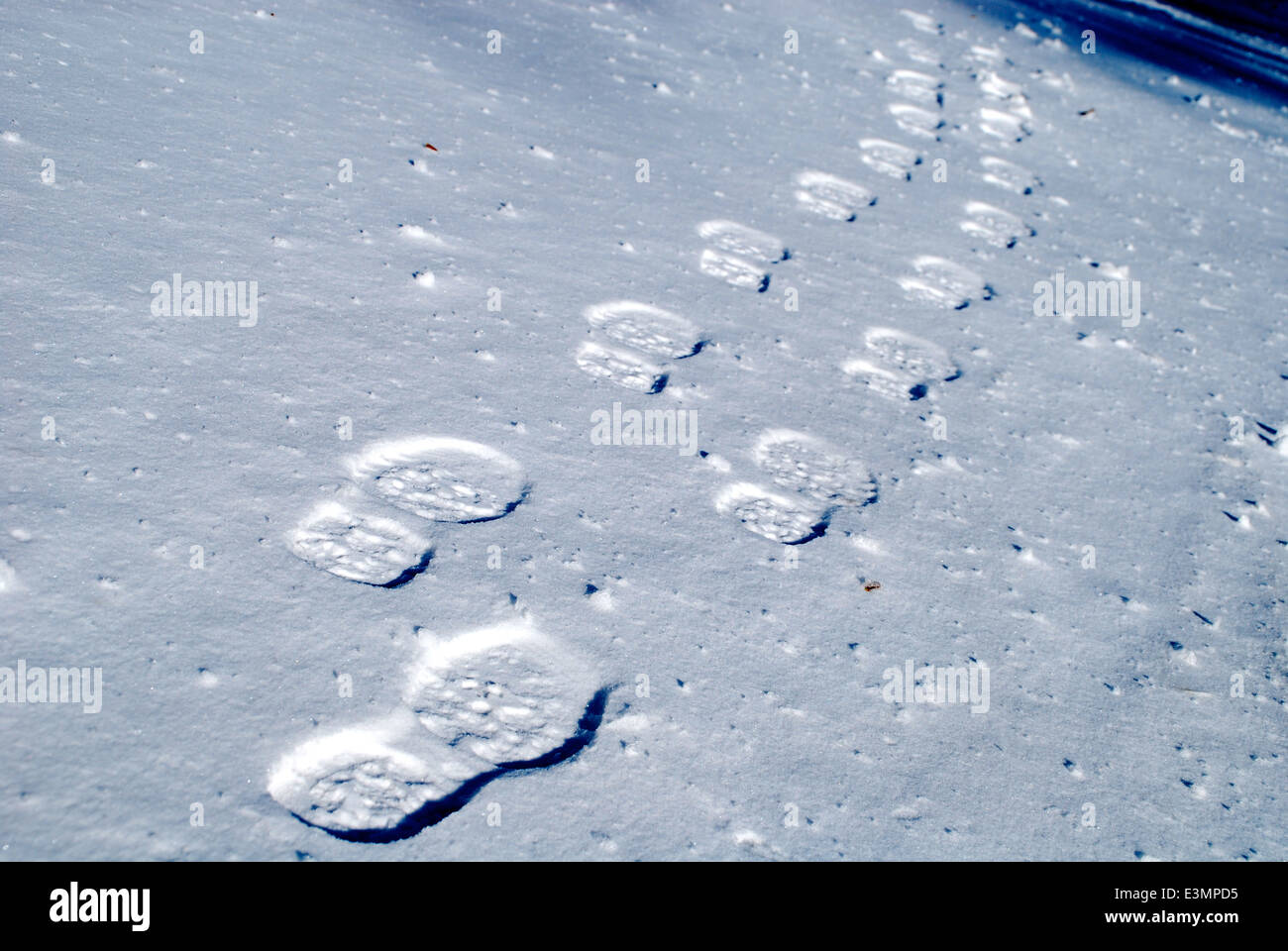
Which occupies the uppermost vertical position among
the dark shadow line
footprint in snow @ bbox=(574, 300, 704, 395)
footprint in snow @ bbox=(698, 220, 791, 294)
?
footprint in snow @ bbox=(698, 220, 791, 294)

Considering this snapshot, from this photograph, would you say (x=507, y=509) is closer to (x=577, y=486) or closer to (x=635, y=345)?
(x=577, y=486)

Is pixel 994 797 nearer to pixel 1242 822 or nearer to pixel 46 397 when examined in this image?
pixel 1242 822

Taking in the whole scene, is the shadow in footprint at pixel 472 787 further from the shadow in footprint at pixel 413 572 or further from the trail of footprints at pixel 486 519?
the shadow in footprint at pixel 413 572

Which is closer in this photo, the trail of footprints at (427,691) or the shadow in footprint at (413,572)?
the trail of footprints at (427,691)

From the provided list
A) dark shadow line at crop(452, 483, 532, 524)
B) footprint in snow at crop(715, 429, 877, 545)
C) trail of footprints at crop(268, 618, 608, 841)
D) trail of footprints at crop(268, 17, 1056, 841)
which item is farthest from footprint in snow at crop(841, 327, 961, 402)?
trail of footprints at crop(268, 618, 608, 841)

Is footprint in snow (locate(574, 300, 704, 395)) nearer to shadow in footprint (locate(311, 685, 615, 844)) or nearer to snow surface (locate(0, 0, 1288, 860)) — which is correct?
snow surface (locate(0, 0, 1288, 860))

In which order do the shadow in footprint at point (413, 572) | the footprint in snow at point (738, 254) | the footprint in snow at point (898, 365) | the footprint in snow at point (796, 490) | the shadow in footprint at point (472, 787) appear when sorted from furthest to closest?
the footprint in snow at point (738, 254) → the footprint in snow at point (898, 365) → the footprint in snow at point (796, 490) → the shadow in footprint at point (413, 572) → the shadow in footprint at point (472, 787)

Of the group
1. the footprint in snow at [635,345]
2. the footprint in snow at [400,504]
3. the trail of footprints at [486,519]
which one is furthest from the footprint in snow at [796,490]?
the footprint in snow at [400,504]

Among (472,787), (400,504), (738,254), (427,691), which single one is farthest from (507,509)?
(738,254)
